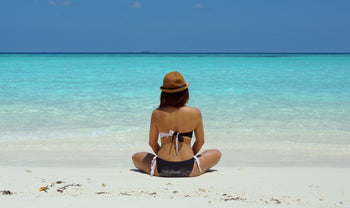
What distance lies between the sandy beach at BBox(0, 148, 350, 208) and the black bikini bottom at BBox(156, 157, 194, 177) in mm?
87

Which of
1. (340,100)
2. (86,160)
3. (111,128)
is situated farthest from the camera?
(340,100)

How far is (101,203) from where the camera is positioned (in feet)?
9.65

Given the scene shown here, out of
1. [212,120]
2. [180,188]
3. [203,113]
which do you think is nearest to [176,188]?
[180,188]

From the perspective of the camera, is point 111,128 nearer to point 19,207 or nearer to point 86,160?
point 86,160

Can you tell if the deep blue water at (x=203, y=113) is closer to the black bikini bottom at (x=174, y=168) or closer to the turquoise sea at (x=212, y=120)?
the turquoise sea at (x=212, y=120)

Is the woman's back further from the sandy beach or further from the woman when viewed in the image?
the sandy beach

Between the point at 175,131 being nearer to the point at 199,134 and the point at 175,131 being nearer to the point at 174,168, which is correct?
the point at 199,134

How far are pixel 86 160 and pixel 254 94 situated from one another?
849 centimetres

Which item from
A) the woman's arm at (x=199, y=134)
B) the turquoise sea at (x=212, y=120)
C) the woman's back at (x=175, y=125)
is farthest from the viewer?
the turquoise sea at (x=212, y=120)

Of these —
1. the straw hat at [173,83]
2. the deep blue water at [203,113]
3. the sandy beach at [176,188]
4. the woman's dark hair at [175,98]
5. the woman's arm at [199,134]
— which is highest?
the straw hat at [173,83]

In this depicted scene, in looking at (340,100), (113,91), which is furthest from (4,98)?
(340,100)

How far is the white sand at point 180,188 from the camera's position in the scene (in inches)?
117

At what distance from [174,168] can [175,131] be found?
0.38 metres

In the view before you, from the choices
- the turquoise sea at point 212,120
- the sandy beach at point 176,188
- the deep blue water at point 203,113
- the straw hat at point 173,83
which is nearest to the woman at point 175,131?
the straw hat at point 173,83
